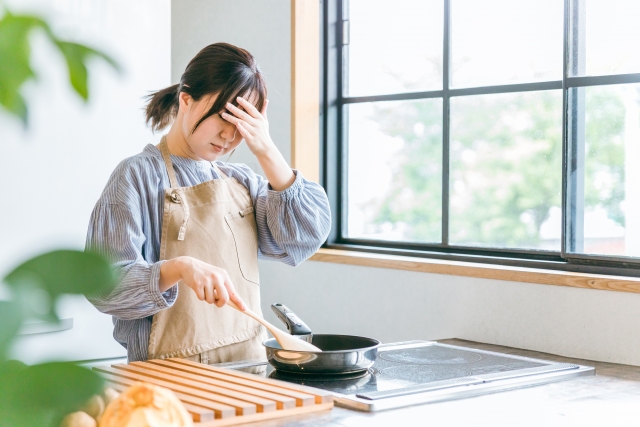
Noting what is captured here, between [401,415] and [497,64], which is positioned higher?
[497,64]

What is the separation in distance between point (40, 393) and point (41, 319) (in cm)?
2

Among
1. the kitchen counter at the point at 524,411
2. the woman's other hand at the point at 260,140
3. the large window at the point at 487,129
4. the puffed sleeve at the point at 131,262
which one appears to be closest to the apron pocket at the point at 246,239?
the woman's other hand at the point at 260,140

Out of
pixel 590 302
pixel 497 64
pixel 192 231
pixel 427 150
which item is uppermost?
pixel 497 64

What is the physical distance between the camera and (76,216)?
2291 millimetres

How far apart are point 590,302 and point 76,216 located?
4.86 ft

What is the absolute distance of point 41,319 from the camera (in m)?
0.18

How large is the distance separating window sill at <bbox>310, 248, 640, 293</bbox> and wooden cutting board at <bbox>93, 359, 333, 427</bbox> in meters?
0.91

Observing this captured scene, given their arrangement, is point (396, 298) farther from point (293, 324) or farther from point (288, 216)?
point (293, 324)

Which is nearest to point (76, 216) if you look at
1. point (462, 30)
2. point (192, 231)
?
point (192, 231)

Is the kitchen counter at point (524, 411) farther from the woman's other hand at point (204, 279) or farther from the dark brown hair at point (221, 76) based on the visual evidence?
the dark brown hair at point (221, 76)

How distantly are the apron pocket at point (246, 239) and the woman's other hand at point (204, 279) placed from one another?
0.32 metres

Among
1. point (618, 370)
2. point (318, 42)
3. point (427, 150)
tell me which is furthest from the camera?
point (318, 42)

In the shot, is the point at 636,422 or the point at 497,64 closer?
the point at 636,422

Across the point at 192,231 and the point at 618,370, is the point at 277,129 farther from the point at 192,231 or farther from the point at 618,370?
the point at 618,370
